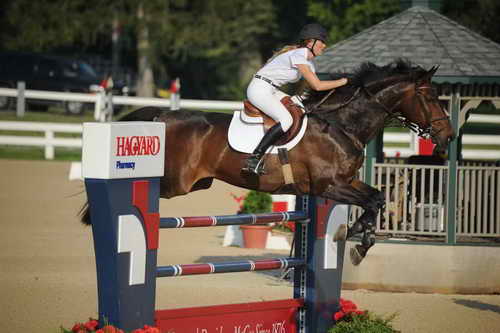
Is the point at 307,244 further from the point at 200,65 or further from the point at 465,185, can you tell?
the point at 200,65

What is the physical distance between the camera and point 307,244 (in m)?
7.71

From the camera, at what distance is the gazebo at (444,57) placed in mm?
10375

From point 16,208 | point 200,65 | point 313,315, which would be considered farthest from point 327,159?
point 200,65

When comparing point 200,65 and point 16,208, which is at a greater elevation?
point 200,65

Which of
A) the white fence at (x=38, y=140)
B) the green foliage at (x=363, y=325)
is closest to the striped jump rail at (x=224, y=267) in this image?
the green foliage at (x=363, y=325)

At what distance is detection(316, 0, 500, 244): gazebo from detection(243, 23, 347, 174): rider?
8.41ft

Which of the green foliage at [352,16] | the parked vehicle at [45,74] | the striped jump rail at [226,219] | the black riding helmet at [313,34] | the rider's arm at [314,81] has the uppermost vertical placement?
the green foliage at [352,16]

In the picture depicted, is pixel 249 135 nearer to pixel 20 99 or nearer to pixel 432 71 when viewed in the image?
pixel 432 71

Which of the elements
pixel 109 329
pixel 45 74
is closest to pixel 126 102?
pixel 45 74

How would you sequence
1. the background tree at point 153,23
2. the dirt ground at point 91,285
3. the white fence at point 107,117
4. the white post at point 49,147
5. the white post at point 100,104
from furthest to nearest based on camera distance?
the background tree at point 153,23 < the white post at point 100,104 < the white post at point 49,147 < the white fence at point 107,117 < the dirt ground at point 91,285

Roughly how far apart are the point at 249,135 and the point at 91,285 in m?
2.96

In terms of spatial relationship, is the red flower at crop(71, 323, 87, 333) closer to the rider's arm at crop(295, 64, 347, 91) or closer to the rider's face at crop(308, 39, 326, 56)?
the rider's arm at crop(295, 64, 347, 91)

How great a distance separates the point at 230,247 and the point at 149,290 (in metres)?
6.18

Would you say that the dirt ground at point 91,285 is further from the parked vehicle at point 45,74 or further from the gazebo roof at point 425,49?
the parked vehicle at point 45,74
